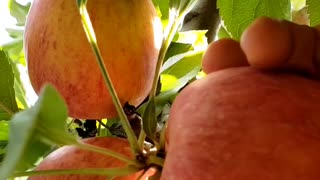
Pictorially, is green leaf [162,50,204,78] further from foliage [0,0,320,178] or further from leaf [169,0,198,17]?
leaf [169,0,198,17]

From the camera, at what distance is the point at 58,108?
33 centimetres

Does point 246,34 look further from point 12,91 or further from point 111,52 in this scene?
point 12,91

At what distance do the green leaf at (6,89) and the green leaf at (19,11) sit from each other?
13.0 inches

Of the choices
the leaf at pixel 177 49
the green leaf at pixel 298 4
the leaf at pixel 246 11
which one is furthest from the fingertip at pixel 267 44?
the green leaf at pixel 298 4

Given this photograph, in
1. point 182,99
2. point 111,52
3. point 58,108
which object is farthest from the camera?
point 111,52

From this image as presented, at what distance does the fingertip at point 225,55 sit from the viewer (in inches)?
18.1

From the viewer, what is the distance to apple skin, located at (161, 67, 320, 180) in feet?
1.21

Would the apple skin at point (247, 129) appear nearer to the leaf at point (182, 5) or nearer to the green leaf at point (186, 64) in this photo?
the leaf at point (182, 5)

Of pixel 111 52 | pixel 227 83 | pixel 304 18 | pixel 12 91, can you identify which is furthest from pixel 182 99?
pixel 304 18

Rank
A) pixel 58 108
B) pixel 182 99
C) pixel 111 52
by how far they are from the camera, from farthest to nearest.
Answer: pixel 111 52 → pixel 182 99 → pixel 58 108

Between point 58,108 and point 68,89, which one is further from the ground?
point 58,108

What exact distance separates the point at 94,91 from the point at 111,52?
43 millimetres

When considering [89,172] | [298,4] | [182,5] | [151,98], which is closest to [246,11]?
[182,5]

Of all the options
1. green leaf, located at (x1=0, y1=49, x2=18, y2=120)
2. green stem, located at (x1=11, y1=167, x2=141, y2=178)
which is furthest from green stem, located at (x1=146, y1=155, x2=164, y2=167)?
green leaf, located at (x1=0, y1=49, x2=18, y2=120)
